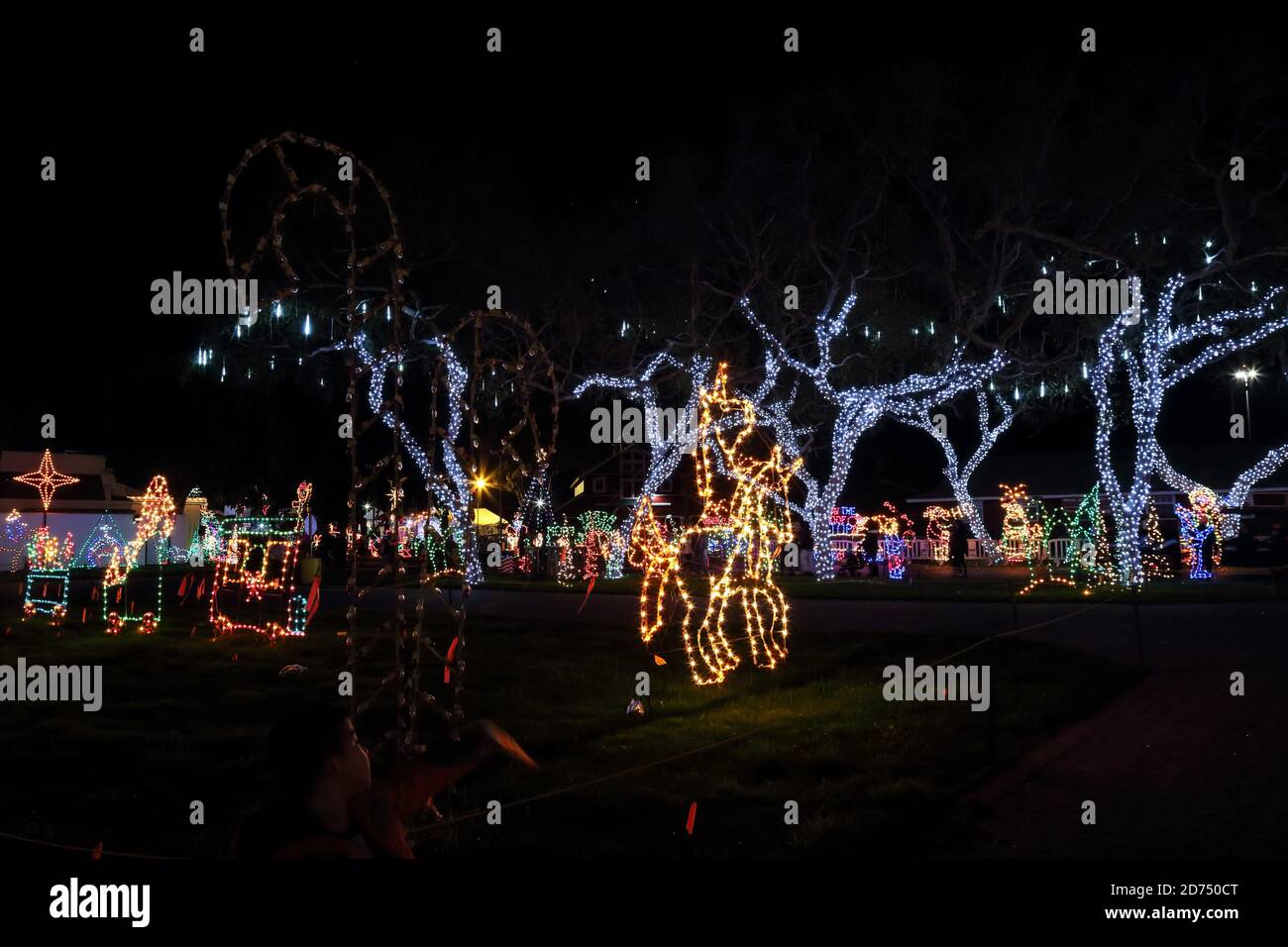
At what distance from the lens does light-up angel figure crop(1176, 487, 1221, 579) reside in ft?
76.3

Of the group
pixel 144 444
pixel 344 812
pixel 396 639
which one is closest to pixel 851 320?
pixel 396 639

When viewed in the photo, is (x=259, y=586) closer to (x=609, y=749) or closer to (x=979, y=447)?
(x=609, y=749)

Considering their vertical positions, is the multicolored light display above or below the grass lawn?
above

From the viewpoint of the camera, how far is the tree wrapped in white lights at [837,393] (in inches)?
Result: 969

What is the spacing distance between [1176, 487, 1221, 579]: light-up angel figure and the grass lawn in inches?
566

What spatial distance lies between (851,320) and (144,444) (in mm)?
29238

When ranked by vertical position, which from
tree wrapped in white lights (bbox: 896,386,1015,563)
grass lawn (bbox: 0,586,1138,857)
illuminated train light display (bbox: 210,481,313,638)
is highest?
tree wrapped in white lights (bbox: 896,386,1015,563)

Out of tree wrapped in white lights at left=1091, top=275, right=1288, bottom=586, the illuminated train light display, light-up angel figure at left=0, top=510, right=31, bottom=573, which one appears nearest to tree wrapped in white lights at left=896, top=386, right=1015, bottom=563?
tree wrapped in white lights at left=1091, top=275, right=1288, bottom=586

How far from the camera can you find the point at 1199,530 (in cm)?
2334

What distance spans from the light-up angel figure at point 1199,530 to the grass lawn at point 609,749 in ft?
47.2

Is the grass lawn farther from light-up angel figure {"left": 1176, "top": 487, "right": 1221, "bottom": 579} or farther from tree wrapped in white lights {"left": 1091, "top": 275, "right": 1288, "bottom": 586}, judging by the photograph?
light-up angel figure {"left": 1176, "top": 487, "right": 1221, "bottom": 579}

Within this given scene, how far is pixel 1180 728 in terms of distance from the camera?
24.3 feet

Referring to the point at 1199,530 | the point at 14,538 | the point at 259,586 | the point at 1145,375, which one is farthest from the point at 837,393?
the point at 14,538

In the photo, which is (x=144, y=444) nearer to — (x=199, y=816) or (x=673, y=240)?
(x=673, y=240)
